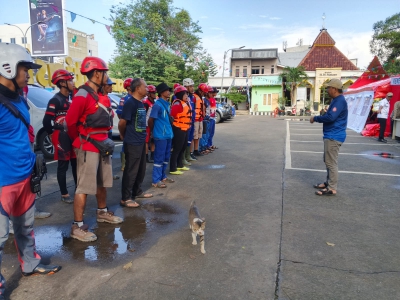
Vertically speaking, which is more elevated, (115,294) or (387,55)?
(387,55)

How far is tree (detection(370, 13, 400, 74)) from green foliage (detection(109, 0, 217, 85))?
17.3 m

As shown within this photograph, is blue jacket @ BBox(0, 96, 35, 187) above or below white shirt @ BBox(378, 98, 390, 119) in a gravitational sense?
below

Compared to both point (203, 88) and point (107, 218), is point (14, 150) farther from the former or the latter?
point (203, 88)

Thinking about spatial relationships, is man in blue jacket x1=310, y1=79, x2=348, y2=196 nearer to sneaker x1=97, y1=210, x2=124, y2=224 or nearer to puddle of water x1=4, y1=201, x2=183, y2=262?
puddle of water x1=4, y1=201, x2=183, y2=262

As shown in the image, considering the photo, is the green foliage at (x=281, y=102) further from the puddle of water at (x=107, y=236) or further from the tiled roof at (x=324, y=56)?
the puddle of water at (x=107, y=236)

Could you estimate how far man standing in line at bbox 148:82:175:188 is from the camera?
18.3ft

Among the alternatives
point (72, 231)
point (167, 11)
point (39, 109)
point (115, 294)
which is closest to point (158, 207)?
point (72, 231)

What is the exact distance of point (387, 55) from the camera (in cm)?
3300

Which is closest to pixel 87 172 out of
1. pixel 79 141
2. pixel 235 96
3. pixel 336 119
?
pixel 79 141

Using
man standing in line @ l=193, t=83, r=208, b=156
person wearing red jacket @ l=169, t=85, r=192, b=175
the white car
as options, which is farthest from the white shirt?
the white car

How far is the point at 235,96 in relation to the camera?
35.9 m

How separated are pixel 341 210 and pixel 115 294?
3.45 meters

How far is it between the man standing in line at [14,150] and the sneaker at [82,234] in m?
0.82

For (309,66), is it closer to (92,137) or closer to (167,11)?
(167,11)
